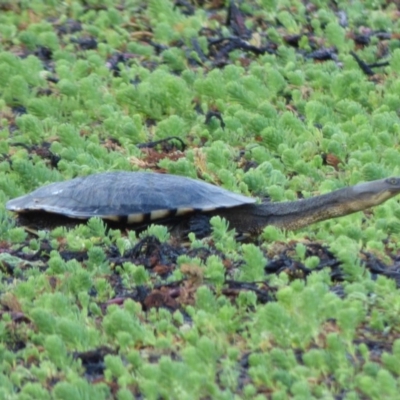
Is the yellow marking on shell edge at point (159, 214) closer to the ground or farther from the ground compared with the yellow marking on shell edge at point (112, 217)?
farther from the ground

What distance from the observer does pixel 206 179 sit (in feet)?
28.0

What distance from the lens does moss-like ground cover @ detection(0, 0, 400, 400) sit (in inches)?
218

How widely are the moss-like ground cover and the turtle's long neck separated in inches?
3.6

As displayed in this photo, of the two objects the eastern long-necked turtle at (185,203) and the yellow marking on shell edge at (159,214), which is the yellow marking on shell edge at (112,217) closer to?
the eastern long-necked turtle at (185,203)

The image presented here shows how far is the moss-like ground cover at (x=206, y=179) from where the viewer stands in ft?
18.2

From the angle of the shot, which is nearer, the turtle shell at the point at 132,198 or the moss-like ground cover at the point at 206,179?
the moss-like ground cover at the point at 206,179

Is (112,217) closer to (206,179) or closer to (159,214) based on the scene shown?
(159,214)

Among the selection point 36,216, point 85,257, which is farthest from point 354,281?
point 36,216

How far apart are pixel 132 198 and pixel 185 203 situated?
324 mm

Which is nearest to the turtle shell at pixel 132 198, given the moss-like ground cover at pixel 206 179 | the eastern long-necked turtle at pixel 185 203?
the eastern long-necked turtle at pixel 185 203

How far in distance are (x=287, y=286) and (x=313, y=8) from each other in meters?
6.73

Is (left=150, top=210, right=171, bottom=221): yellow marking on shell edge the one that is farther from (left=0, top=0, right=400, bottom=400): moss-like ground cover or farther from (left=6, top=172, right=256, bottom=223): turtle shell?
(left=0, top=0, right=400, bottom=400): moss-like ground cover

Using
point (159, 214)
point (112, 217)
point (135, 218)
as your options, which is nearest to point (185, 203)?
point (159, 214)

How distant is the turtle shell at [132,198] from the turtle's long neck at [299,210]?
0.09 meters
